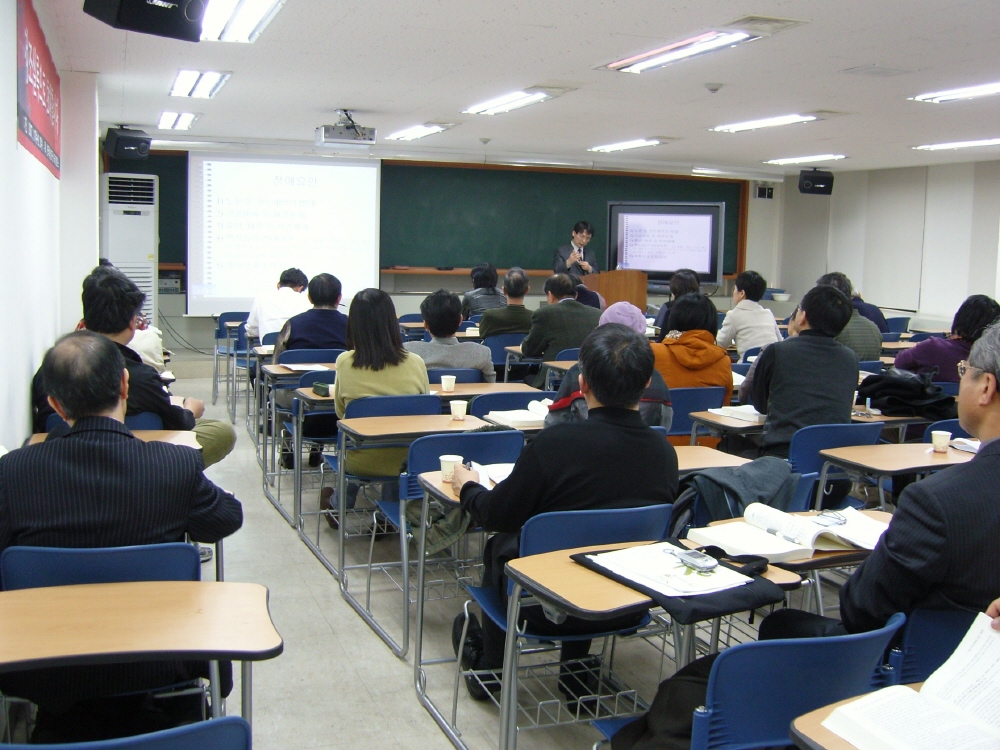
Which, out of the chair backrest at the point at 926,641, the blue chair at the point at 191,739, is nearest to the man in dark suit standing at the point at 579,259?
the chair backrest at the point at 926,641

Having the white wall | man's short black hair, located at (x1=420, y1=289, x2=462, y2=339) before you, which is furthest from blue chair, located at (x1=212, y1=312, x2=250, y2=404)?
man's short black hair, located at (x1=420, y1=289, x2=462, y2=339)

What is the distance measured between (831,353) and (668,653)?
5.34 feet

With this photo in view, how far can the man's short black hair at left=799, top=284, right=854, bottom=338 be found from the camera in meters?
4.20

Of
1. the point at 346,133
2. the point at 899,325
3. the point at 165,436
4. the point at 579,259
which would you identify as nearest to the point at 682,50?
the point at 165,436

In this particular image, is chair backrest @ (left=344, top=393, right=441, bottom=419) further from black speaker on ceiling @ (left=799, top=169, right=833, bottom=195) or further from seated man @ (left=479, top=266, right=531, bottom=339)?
black speaker on ceiling @ (left=799, top=169, right=833, bottom=195)

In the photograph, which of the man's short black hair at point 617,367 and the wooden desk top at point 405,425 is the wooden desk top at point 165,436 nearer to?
the wooden desk top at point 405,425

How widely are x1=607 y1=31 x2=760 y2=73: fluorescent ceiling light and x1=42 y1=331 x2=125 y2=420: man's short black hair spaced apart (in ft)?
13.1

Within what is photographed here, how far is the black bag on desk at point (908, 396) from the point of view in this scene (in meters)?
4.80

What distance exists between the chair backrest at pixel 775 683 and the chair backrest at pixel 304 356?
4.39 m

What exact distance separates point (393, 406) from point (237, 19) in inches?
97.2

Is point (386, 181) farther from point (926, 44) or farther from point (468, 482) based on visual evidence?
point (468, 482)

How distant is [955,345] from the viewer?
537 cm

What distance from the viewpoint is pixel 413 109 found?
27.3ft

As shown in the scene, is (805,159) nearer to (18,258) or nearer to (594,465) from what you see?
(18,258)
